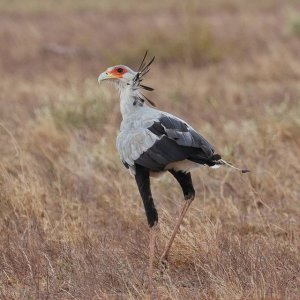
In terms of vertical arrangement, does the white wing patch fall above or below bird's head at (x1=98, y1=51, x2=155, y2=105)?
below

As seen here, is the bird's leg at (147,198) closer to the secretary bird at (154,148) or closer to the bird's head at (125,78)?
the secretary bird at (154,148)

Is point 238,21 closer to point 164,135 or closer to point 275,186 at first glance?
point 275,186

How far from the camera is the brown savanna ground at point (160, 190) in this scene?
456 centimetres

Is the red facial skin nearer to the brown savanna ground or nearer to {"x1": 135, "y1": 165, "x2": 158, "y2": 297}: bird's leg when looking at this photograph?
{"x1": 135, "y1": 165, "x2": 158, "y2": 297}: bird's leg

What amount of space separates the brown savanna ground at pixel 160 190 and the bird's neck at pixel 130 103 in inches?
33.5

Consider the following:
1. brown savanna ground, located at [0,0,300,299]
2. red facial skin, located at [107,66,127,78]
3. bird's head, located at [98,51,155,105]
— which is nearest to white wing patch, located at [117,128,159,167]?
bird's head, located at [98,51,155,105]

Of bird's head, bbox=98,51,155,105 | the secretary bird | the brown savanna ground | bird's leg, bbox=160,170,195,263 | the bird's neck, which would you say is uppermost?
bird's head, bbox=98,51,155,105

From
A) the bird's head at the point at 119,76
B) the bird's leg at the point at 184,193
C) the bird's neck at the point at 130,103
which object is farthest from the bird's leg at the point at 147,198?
the bird's head at the point at 119,76

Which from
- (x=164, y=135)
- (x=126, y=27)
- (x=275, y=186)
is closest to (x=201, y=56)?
(x=126, y=27)

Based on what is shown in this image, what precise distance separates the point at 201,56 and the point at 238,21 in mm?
5658

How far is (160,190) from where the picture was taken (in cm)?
665

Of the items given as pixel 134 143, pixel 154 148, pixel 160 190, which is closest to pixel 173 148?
pixel 154 148

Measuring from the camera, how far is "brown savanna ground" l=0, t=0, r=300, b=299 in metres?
4.56

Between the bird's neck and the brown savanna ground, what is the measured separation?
852 millimetres
